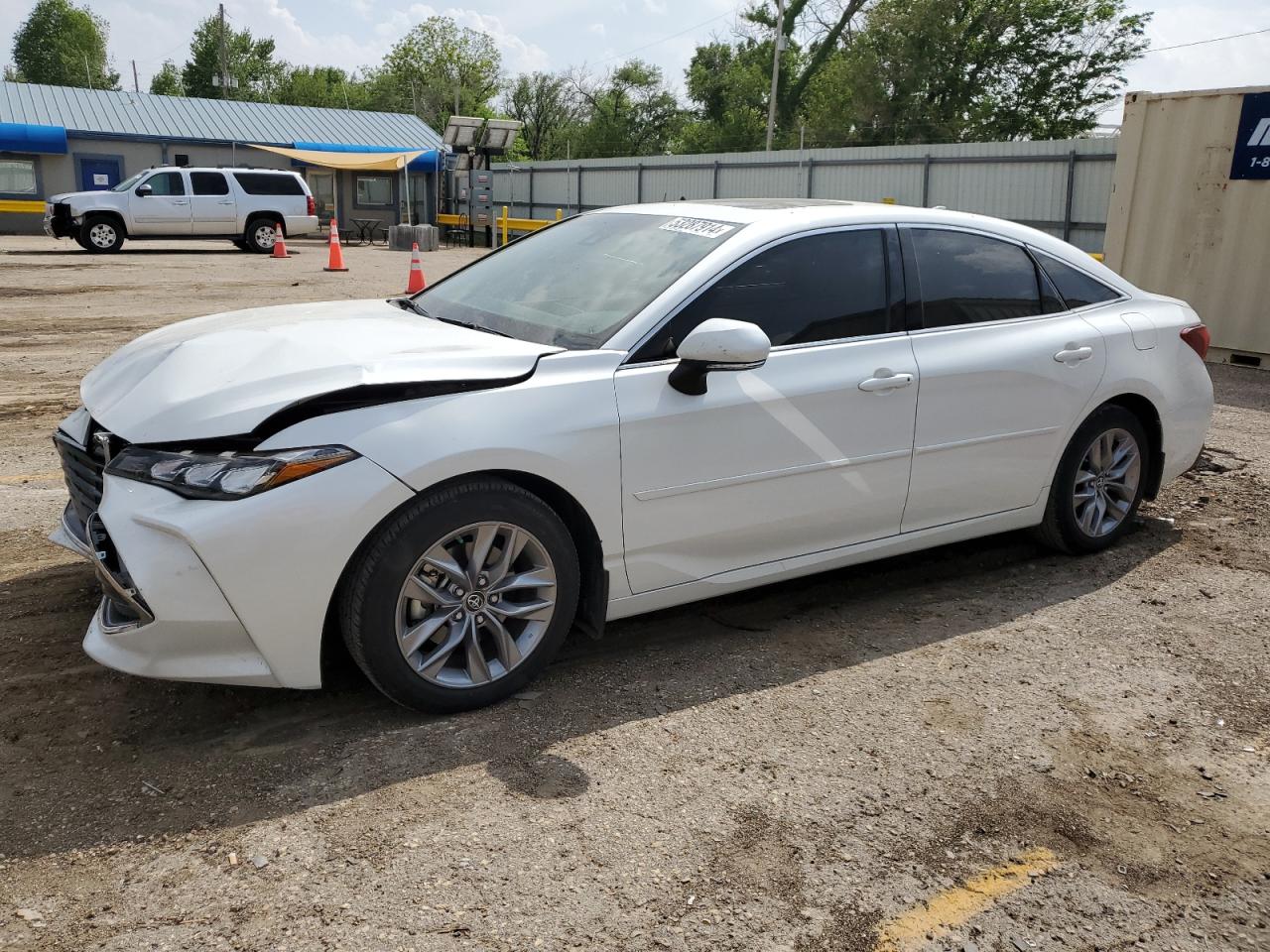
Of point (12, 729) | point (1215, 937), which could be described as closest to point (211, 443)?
point (12, 729)

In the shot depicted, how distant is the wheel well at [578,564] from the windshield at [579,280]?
0.52 m

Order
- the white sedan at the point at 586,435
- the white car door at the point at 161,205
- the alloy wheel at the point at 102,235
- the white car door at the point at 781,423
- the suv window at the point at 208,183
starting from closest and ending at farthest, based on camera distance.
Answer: the white sedan at the point at 586,435, the white car door at the point at 781,423, the alloy wheel at the point at 102,235, the white car door at the point at 161,205, the suv window at the point at 208,183

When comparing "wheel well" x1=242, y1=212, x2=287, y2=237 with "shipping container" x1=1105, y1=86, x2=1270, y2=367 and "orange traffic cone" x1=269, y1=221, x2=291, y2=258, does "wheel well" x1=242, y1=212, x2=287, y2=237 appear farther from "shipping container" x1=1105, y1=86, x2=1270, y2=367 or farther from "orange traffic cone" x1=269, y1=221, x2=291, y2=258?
"shipping container" x1=1105, y1=86, x2=1270, y2=367

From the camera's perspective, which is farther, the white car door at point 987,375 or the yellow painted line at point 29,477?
the yellow painted line at point 29,477

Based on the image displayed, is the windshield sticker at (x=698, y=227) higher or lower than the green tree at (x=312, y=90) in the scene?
lower

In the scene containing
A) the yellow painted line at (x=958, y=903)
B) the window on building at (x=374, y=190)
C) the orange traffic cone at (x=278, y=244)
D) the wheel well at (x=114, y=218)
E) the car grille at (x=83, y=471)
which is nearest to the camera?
the yellow painted line at (x=958, y=903)

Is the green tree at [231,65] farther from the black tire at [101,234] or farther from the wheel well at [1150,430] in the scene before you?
the wheel well at [1150,430]

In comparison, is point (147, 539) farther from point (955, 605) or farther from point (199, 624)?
point (955, 605)

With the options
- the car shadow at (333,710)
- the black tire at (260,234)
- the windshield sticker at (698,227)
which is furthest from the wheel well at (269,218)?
the windshield sticker at (698,227)

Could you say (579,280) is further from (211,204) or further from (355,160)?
Answer: (355,160)

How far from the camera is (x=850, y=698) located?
3633mm

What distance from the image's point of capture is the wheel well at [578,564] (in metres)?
3.30

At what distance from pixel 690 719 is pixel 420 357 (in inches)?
55.9

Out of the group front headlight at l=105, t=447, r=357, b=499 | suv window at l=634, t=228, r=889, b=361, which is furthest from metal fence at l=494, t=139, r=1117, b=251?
front headlight at l=105, t=447, r=357, b=499
